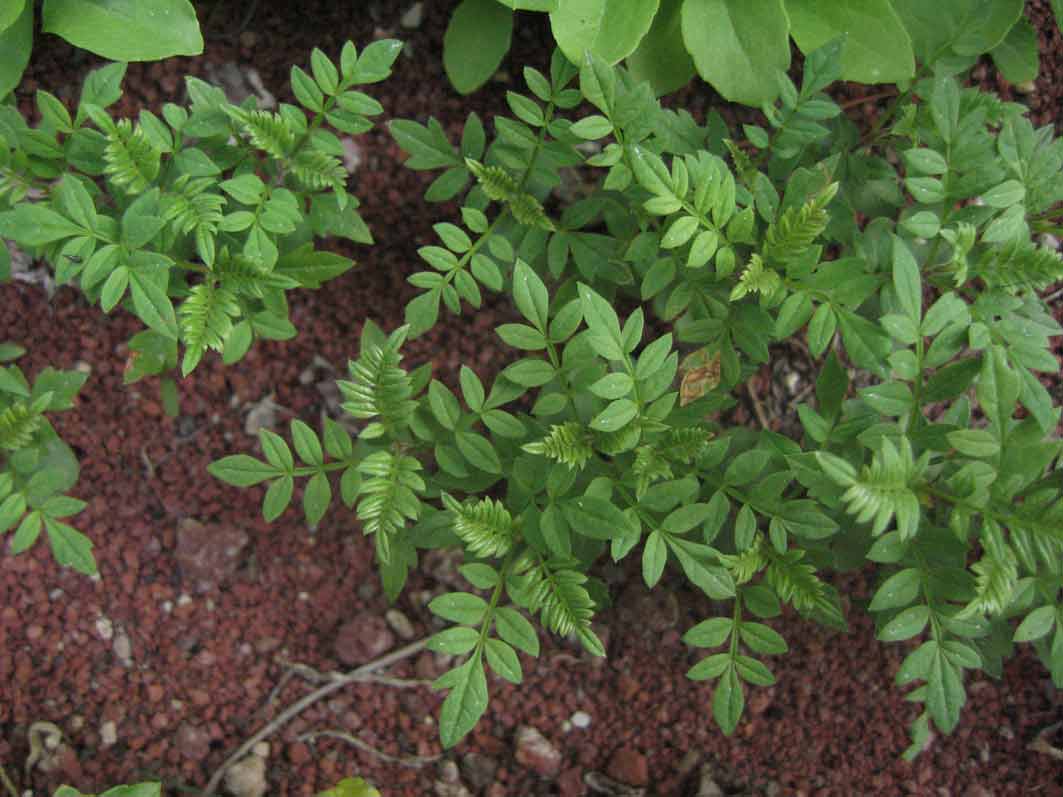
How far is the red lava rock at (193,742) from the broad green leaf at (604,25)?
1435 mm

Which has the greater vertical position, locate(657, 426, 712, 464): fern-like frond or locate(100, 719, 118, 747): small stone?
locate(657, 426, 712, 464): fern-like frond

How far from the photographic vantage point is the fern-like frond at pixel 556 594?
1484 millimetres

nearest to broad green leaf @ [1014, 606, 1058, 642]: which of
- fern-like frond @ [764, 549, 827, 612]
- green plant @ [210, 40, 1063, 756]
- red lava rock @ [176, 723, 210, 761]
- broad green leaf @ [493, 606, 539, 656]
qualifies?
green plant @ [210, 40, 1063, 756]

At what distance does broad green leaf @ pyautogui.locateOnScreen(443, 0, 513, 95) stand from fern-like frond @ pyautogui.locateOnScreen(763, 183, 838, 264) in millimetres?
707

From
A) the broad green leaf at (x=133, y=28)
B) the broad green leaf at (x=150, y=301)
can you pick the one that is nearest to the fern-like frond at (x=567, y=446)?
the broad green leaf at (x=150, y=301)

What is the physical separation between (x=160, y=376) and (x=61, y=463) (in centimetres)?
26

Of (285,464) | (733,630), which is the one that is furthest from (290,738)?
(733,630)

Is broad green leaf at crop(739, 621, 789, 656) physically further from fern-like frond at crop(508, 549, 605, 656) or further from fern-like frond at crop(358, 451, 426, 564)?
fern-like frond at crop(358, 451, 426, 564)

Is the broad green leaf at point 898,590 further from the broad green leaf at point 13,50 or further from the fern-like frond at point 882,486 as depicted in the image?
the broad green leaf at point 13,50

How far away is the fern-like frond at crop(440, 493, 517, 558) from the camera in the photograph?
4.73 feet

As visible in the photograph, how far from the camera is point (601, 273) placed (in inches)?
68.4

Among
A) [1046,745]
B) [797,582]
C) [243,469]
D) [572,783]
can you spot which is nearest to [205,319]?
[243,469]

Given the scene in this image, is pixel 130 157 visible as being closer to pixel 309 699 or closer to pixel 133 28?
pixel 133 28

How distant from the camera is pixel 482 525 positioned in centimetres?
146
